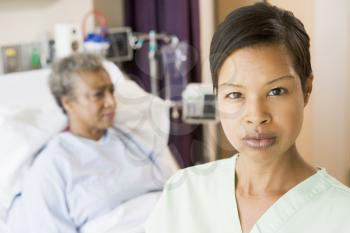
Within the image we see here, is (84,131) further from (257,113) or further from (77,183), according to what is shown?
(257,113)

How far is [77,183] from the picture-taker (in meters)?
1.69

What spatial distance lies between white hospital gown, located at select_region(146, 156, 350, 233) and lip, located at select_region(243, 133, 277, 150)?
0.34 feet

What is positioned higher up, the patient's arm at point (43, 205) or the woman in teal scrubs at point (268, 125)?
the woman in teal scrubs at point (268, 125)

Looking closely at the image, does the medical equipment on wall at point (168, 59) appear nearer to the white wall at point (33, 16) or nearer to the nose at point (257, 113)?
the white wall at point (33, 16)

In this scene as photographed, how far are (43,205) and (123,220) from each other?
251mm

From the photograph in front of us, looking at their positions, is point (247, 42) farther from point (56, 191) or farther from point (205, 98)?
point (205, 98)

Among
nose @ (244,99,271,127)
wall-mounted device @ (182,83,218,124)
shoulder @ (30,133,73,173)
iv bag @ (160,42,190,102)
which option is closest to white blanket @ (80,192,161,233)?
shoulder @ (30,133,73,173)

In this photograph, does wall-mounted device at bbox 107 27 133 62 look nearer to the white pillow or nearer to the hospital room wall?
the white pillow

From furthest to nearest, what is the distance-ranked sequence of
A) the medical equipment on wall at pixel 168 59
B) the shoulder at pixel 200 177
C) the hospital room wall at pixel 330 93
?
the medical equipment on wall at pixel 168 59
the hospital room wall at pixel 330 93
the shoulder at pixel 200 177

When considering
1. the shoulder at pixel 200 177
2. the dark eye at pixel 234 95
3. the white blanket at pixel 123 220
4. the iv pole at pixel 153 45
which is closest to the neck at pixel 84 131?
the white blanket at pixel 123 220

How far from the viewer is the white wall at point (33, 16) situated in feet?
7.09

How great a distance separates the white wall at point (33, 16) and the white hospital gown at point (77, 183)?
0.66 metres

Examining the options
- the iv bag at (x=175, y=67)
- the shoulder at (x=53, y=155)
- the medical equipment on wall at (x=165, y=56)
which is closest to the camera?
the shoulder at (x=53, y=155)

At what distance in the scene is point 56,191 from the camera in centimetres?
165
